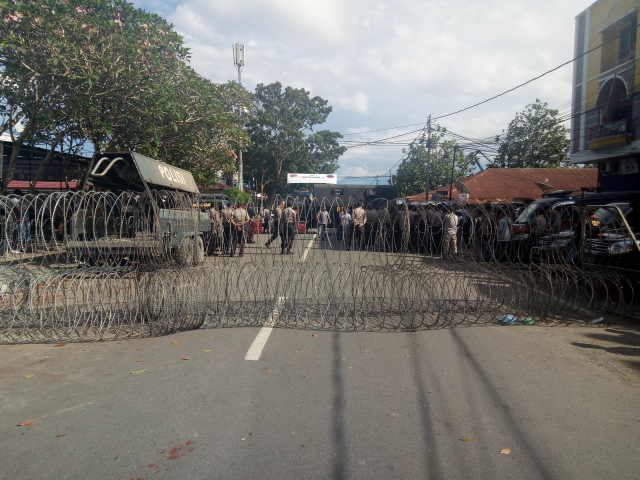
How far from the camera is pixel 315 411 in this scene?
3.75 m

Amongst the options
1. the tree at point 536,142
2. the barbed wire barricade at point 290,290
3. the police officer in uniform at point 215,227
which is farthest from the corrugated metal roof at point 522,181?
the police officer in uniform at point 215,227

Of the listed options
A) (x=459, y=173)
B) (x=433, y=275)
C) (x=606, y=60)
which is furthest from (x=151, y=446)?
(x=459, y=173)

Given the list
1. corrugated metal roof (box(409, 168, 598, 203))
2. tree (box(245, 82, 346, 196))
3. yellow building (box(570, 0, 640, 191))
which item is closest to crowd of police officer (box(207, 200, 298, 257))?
yellow building (box(570, 0, 640, 191))

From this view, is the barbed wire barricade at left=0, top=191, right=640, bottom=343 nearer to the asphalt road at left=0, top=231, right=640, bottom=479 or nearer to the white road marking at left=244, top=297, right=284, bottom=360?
the white road marking at left=244, top=297, right=284, bottom=360

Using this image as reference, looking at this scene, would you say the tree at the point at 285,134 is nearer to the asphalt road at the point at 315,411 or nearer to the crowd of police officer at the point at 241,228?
the crowd of police officer at the point at 241,228

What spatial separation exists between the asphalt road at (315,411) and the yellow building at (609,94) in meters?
16.2

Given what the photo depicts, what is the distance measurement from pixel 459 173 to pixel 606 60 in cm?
1651

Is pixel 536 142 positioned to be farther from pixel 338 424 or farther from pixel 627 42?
pixel 338 424

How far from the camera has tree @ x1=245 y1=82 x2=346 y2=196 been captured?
1414 inches

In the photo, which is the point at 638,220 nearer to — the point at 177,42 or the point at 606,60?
the point at 177,42

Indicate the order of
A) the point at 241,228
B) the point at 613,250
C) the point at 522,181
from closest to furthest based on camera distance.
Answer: the point at 613,250 → the point at 241,228 → the point at 522,181

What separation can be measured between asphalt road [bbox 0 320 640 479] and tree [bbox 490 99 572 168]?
28572mm

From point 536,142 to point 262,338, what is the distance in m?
31.0

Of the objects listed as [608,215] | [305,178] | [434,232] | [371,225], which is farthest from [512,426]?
[305,178]
